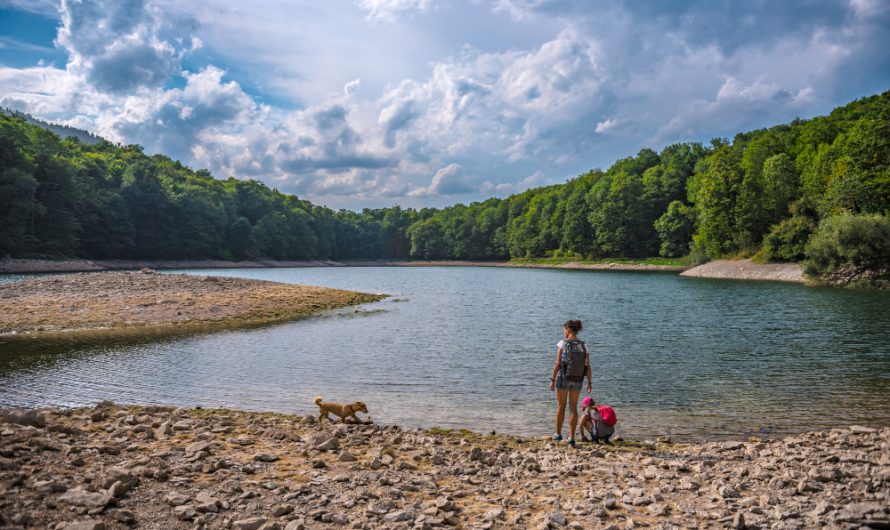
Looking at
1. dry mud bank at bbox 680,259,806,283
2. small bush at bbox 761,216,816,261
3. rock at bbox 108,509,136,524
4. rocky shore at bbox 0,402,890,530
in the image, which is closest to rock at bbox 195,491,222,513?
rocky shore at bbox 0,402,890,530

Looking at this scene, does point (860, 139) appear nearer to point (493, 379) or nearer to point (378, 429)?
point (493, 379)

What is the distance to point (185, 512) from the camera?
624 cm

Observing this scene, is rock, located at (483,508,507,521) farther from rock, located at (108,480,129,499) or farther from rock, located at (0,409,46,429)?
rock, located at (0,409,46,429)

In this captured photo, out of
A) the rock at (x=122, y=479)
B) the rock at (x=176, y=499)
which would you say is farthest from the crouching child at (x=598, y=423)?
the rock at (x=122, y=479)

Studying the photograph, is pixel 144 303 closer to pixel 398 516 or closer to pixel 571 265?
pixel 398 516

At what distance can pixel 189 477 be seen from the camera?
748 centimetres

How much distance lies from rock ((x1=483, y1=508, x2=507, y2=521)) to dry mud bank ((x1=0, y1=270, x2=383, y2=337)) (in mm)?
26450

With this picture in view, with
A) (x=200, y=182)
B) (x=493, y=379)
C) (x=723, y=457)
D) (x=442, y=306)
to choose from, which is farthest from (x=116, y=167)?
(x=723, y=457)

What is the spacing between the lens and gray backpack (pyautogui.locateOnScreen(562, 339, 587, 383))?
11.0 metres

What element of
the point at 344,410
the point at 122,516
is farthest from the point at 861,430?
the point at 122,516

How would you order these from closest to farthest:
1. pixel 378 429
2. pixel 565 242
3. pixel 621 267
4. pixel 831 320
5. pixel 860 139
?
pixel 378 429 < pixel 831 320 < pixel 860 139 < pixel 621 267 < pixel 565 242

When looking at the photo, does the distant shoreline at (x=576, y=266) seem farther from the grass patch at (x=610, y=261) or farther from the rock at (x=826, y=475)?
the rock at (x=826, y=475)

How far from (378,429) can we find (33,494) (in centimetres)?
626

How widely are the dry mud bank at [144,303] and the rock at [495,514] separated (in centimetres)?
2645
